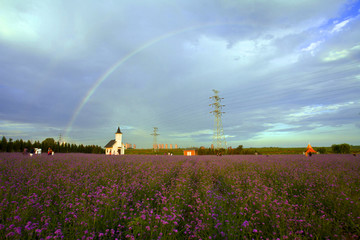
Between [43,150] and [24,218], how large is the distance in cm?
4548

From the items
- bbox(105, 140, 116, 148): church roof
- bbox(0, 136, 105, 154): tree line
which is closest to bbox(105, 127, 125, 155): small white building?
bbox(105, 140, 116, 148): church roof

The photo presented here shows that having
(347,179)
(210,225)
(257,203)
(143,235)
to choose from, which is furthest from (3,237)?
(347,179)

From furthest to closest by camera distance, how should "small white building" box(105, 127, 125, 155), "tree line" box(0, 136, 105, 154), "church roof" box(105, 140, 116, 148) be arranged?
"church roof" box(105, 140, 116, 148), "small white building" box(105, 127, 125, 155), "tree line" box(0, 136, 105, 154)

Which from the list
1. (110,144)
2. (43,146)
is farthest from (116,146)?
(43,146)

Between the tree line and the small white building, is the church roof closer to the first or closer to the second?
the small white building

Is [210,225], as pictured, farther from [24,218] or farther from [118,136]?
[118,136]

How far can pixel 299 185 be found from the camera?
5.18 meters

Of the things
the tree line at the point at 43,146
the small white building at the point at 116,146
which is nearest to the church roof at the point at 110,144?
the small white building at the point at 116,146

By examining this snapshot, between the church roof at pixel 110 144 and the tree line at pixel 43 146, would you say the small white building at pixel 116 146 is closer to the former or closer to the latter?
the church roof at pixel 110 144

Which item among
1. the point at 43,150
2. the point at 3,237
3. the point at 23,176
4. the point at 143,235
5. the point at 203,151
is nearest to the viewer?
the point at 3,237

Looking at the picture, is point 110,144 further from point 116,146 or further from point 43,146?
point 43,146

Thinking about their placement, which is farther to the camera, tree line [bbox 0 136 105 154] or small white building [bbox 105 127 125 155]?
small white building [bbox 105 127 125 155]

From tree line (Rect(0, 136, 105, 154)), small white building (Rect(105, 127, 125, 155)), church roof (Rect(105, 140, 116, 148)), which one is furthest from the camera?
church roof (Rect(105, 140, 116, 148))

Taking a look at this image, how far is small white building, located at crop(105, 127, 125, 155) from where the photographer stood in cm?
4734
